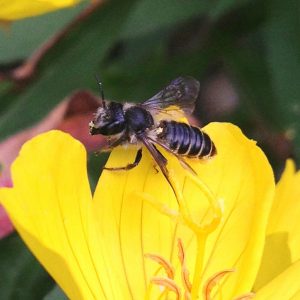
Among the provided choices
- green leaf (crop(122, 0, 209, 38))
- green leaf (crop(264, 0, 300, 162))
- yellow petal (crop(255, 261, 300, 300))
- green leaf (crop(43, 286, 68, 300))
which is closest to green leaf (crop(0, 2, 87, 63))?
green leaf (crop(122, 0, 209, 38))

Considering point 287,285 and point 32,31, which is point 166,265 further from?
point 32,31

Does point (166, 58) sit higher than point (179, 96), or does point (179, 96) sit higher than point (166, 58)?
point (179, 96)

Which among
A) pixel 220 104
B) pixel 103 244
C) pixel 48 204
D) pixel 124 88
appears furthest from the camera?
pixel 220 104

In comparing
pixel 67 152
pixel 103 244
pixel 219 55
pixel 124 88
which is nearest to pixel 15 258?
pixel 103 244

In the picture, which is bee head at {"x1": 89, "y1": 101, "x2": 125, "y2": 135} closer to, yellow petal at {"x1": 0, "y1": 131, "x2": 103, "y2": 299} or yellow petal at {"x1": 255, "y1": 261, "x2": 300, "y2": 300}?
yellow petal at {"x1": 0, "y1": 131, "x2": 103, "y2": 299}

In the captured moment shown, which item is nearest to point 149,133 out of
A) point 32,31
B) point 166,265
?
point 166,265

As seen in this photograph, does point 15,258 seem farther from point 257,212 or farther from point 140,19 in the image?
point 140,19
